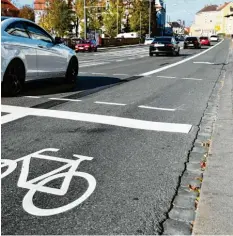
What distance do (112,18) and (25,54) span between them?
76.9 meters

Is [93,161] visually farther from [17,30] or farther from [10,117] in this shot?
[17,30]

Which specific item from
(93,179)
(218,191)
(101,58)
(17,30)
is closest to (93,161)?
(93,179)

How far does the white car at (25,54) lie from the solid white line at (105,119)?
45.6 inches

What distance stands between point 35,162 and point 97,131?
1667 mm

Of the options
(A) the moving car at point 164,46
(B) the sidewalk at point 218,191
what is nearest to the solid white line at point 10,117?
(B) the sidewalk at point 218,191

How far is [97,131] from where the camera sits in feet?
19.1

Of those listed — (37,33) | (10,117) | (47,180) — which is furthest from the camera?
(37,33)

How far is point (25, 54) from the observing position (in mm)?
8594

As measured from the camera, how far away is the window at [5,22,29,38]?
8377 mm

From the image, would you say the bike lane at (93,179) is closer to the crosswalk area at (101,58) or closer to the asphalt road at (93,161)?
→ the asphalt road at (93,161)

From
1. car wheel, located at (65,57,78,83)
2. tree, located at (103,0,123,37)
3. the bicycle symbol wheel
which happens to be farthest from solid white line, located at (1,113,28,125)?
tree, located at (103,0,123,37)

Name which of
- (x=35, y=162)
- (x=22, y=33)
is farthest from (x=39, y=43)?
(x=35, y=162)

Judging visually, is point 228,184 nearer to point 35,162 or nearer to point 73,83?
point 35,162

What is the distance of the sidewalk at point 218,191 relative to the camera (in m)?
2.93
